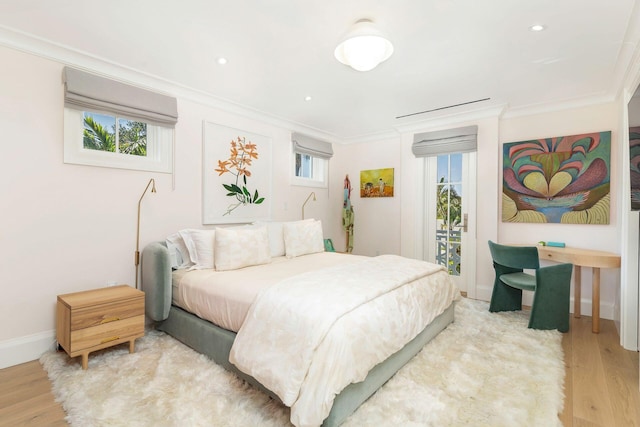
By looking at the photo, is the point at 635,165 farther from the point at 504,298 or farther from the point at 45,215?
the point at 45,215

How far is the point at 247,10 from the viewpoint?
1920 mm

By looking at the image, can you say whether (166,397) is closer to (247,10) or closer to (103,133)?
(103,133)

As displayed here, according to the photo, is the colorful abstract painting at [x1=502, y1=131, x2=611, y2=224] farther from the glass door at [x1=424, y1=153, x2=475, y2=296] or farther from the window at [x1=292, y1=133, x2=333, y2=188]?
the window at [x1=292, y1=133, x2=333, y2=188]

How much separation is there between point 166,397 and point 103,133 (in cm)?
230

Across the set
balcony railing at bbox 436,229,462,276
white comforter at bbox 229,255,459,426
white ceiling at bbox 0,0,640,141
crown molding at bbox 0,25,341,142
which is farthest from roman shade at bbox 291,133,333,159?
white comforter at bbox 229,255,459,426

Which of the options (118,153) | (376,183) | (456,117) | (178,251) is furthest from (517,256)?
(118,153)

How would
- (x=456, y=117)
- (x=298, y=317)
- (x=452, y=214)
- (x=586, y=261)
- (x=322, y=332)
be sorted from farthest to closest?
(x=452, y=214)
(x=456, y=117)
(x=586, y=261)
(x=298, y=317)
(x=322, y=332)

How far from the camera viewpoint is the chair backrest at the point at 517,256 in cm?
292

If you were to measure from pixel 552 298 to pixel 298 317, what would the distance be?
2.60 metres

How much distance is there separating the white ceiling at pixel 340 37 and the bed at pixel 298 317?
5.15 feet

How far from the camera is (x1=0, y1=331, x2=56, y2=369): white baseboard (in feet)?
7.20

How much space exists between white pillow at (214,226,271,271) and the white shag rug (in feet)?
2.53

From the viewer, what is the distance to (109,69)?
2621 millimetres

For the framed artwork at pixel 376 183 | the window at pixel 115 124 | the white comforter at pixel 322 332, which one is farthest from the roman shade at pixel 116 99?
the framed artwork at pixel 376 183
